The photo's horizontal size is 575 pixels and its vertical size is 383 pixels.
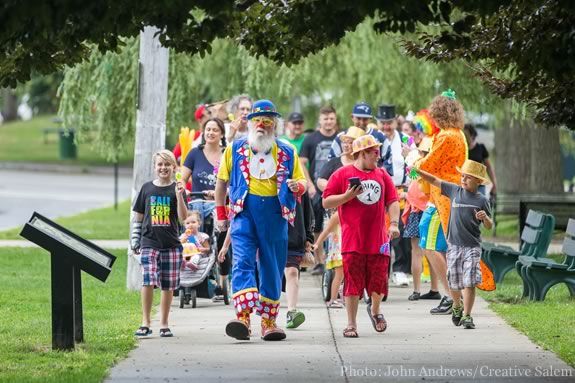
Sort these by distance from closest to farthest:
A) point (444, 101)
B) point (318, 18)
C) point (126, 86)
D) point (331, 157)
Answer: point (318, 18) < point (444, 101) < point (331, 157) < point (126, 86)

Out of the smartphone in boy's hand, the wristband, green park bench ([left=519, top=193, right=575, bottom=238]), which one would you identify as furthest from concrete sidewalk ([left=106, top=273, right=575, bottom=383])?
green park bench ([left=519, top=193, right=575, bottom=238])

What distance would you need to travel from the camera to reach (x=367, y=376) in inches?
360

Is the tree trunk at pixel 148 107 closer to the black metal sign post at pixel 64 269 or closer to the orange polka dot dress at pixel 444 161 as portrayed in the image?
the orange polka dot dress at pixel 444 161

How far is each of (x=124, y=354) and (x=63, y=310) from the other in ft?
1.75

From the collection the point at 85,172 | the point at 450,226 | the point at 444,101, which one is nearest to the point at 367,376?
the point at 450,226

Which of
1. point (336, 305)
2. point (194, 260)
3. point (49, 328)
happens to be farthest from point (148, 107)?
point (49, 328)

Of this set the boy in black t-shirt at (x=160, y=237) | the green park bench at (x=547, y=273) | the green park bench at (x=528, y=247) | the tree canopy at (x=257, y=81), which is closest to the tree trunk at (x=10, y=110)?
the tree canopy at (x=257, y=81)

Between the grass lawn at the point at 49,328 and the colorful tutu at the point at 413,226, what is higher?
the colorful tutu at the point at 413,226

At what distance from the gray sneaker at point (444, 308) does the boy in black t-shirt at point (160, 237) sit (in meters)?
2.86

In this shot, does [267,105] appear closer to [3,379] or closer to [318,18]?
[318,18]

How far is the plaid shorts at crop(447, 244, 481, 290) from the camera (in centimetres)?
1166

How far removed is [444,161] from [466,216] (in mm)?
1332

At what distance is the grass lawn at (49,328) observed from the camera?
930cm

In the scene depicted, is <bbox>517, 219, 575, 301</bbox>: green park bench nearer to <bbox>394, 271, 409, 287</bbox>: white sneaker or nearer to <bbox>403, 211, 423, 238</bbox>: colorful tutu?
<bbox>403, 211, 423, 238</bbox>: colorful tutu
